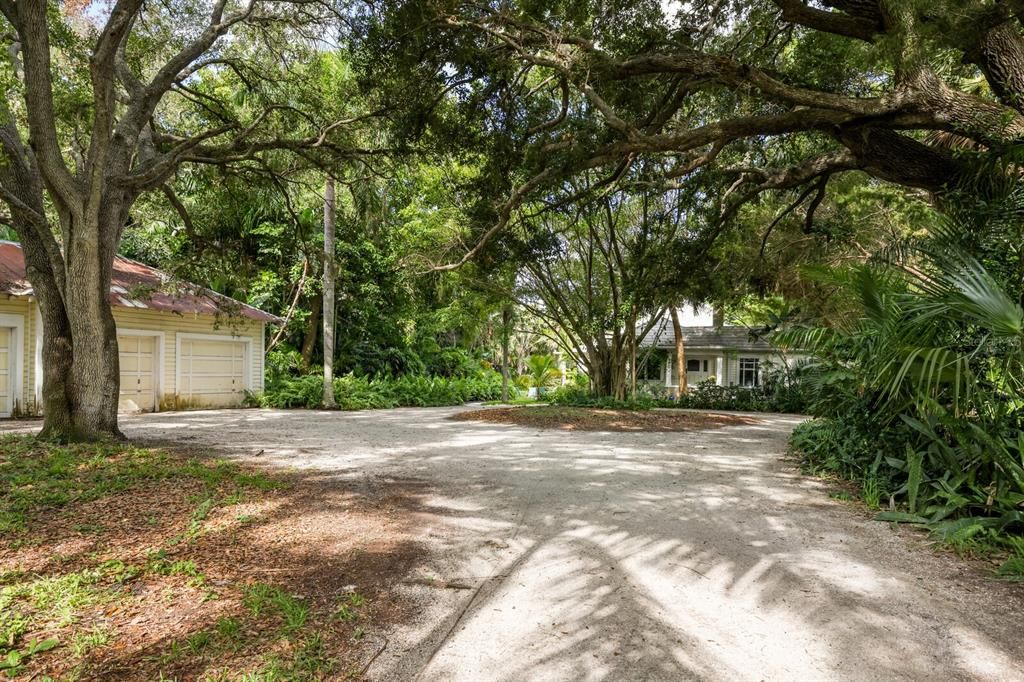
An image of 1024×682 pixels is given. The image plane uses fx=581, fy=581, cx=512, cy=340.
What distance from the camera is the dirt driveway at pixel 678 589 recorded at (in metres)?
2.73

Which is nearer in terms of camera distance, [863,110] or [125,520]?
[125,520]

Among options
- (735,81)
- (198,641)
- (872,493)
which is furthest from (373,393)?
(198,641)

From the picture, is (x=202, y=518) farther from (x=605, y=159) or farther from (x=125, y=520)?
(x=605, y=159)

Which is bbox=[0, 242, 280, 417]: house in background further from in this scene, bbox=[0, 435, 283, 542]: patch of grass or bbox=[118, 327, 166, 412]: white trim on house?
bbox=[0, 435, 283, 542]: patch of grass

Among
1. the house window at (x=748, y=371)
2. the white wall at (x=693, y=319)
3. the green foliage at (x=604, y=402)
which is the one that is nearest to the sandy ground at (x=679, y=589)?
the green foliage at (x=604, y=402)

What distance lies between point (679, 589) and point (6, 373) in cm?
1573

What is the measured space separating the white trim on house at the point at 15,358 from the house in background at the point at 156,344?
0.02 meters

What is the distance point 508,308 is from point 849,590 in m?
16.3

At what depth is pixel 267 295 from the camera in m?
19.7

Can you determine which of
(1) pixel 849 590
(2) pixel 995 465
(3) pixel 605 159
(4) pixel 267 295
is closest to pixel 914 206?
(3) pixel 605 159

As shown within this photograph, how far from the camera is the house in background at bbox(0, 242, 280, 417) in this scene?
13117 millimetres

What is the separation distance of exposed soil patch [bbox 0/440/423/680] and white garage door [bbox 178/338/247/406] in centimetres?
1183

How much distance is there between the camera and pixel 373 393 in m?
19.4

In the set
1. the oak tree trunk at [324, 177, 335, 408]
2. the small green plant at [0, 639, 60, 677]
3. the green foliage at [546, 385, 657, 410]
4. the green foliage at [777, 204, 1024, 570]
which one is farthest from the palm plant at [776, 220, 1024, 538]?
the oak tree trunk at [324, 177, 335, 408]
